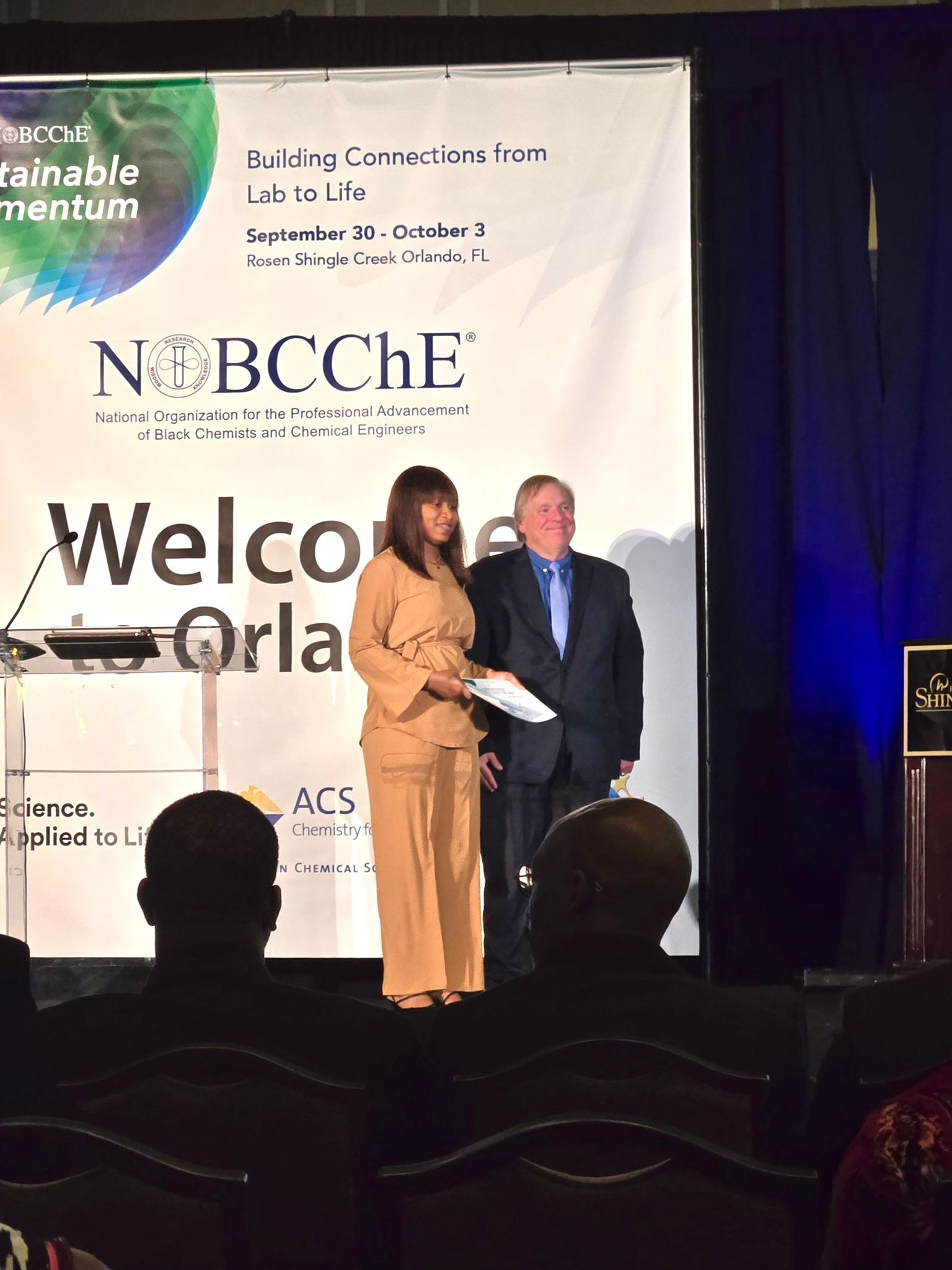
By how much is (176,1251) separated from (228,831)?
2.74 feet

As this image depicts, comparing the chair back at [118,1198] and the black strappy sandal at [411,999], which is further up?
the chair back at [118,1198]

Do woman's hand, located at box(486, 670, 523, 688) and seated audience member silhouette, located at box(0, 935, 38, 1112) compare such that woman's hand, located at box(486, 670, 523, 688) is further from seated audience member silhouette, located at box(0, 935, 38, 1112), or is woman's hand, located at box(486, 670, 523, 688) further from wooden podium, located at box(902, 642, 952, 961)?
seated audience member silhouette, located at box(0, 935, 38, 1112)

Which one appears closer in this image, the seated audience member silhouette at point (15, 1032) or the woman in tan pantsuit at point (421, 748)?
the seated audience member silhouette at point (15, 1032)

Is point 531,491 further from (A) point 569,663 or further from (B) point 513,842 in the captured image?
(B) point 513,842

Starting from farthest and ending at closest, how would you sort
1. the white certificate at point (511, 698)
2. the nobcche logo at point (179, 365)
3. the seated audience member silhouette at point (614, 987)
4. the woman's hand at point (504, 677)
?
1. the nobcche logo at point (179, 365)
2. the woman's hand at point (504, 677)
3. the white certificate at point (511, 698)
4. the seated audience member silhouette at point (614, 987)

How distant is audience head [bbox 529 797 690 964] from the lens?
181 centimetres

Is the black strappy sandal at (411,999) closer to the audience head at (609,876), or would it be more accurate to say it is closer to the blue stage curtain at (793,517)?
the blue stage curtain at (793,517)

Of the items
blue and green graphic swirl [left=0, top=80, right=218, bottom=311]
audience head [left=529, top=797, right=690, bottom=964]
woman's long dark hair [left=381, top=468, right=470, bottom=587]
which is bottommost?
audience head [left=529, top=797, right=690, bottom=964]

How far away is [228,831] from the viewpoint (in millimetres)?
1925

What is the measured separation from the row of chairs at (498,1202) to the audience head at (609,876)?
67cm

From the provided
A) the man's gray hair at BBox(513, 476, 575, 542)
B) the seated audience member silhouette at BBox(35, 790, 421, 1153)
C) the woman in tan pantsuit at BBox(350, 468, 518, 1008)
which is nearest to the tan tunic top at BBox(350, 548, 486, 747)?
the woman in tan pantsuit at BBox(350, 468, 518, 1008)

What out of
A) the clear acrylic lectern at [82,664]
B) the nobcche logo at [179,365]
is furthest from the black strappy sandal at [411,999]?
the nobcche logo at [179,365]

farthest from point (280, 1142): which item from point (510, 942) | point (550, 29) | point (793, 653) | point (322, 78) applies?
point (550, 29)

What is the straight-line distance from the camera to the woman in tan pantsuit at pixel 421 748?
414 centimetres
